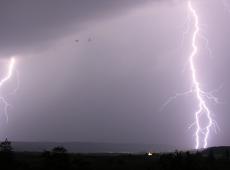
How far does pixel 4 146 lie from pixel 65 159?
27.4ft

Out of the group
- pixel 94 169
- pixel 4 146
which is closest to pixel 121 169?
pixel 94 169

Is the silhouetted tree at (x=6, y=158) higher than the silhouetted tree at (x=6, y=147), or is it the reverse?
the silhouetted tree at (x=6, y=147)

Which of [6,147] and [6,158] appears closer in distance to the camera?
[6,158]

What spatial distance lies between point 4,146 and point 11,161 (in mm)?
4076

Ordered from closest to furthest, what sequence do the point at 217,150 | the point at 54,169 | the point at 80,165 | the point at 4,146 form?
the point at 54,169, the point at 80,165, the point at 4,146, the point at 217,150

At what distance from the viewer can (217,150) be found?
75.5 m

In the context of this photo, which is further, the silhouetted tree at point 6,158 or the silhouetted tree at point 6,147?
the silhouetted tree at point 6,147

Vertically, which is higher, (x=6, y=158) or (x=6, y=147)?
(x=6, y=147)

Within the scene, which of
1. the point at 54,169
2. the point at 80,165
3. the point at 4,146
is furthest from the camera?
the point at 4,146

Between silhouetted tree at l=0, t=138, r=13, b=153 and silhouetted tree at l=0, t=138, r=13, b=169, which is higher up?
silhouetted tree at l=0, t=138, r=13, b=153

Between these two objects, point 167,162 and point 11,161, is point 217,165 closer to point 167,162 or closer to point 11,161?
point 167,162

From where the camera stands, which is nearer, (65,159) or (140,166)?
(65,159)

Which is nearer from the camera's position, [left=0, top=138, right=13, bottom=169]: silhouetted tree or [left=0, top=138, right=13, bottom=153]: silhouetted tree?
[left=0, top=138, right=13, bottom=169]: silhouetted tree

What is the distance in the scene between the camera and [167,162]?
3856 centimetres
